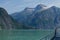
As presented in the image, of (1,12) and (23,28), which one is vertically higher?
(1,12)

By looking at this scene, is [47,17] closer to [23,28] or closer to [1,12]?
[23,28]

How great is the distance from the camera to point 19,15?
52.7m

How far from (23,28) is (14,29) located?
2.34 meters

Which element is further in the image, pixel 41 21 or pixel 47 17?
pixel 47 17

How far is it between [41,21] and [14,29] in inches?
253

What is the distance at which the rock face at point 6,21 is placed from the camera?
4968 centimetres

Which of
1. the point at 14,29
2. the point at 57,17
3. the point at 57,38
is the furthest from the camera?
the point at 14,29

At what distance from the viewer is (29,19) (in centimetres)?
5253

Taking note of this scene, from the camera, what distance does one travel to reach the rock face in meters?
49.7

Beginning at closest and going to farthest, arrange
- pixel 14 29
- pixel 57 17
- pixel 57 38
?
pixel 57 38 → pixel 57 17 → pixel 14 29

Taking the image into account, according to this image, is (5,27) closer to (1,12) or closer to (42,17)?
(1,12)

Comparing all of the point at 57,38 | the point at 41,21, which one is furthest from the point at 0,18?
the point at 57,38

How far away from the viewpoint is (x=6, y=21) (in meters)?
50.2

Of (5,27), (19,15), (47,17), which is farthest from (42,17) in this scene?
(5,27)
